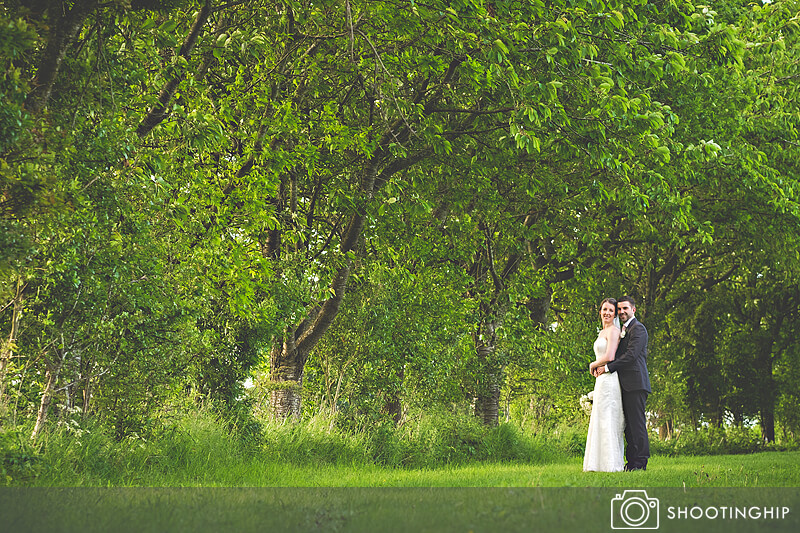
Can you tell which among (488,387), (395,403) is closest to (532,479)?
(395,403)

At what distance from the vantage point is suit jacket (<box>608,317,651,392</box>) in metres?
9.99

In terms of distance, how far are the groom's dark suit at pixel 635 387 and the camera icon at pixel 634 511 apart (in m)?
4.35

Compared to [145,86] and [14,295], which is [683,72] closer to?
[145,86]

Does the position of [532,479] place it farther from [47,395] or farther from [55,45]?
[55,45]

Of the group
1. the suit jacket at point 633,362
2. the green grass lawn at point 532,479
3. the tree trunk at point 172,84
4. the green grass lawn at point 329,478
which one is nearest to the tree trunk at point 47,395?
the green grass lawn at point 329,478

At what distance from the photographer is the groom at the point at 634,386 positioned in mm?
Result: 9977

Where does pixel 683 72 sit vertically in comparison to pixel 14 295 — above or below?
above

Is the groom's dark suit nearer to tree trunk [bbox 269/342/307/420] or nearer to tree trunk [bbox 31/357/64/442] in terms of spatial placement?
tree trunk [bbox 269/342/307/420]

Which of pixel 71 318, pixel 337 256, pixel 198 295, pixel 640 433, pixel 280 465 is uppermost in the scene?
pixel 337 256

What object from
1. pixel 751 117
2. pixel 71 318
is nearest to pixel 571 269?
pixel 751 117

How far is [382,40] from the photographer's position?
39.2ft

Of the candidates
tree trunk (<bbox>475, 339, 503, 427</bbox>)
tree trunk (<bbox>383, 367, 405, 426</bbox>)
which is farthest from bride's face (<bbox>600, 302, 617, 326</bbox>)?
tree trunk (<bbox>475, 339, 503, 427</bbox>)

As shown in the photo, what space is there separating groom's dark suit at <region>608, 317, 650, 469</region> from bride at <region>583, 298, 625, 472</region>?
0.37 feet

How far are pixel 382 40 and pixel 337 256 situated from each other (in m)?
4.10
